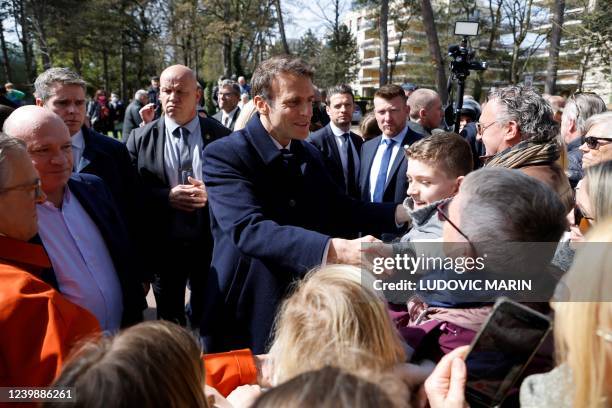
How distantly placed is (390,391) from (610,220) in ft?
2.66

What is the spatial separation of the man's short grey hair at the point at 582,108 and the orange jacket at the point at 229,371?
3.69 m

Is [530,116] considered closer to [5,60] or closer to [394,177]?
[394,177]

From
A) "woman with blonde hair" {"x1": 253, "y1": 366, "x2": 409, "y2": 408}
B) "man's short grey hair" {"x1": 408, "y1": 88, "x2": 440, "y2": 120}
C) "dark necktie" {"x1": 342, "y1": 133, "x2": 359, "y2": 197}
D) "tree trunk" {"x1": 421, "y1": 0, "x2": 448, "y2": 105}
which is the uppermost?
"tree trunk" {"x1": 421, "y1": 0, "x2": 448, "y2": 105}

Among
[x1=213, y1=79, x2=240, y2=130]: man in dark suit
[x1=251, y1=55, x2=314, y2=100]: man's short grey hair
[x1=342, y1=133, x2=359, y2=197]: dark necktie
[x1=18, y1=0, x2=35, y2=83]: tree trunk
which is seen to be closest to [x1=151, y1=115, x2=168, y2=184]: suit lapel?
[x1=251, y1=55, x2=314, y2=100]: man's short grey hair

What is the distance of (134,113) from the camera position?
7.29 meters

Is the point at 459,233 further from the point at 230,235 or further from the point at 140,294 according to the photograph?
the point at 140,294

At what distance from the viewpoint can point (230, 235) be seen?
2.05 metres

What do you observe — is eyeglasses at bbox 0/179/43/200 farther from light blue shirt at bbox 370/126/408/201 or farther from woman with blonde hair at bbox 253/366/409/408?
light blue shirt at bbox 370/126/408/201

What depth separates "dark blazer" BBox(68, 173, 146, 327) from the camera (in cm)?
234

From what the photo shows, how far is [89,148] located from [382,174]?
2301 mm

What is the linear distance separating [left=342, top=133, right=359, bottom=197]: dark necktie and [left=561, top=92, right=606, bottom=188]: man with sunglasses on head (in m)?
1.84

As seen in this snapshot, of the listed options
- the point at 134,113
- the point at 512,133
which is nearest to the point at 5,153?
the point at 512,133

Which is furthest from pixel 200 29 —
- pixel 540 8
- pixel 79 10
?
pixel 540 8

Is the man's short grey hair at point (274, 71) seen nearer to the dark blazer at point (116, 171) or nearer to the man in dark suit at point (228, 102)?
the dark blazer at point (116, 171)
